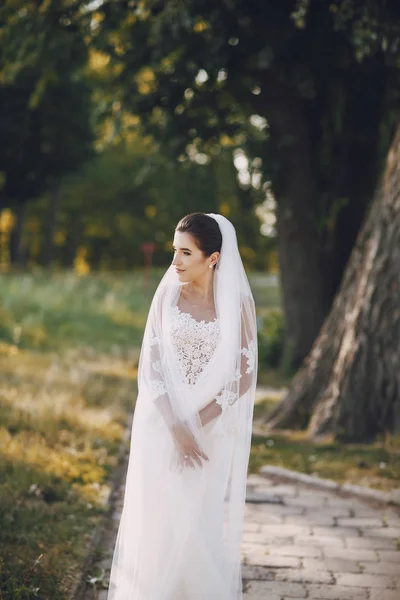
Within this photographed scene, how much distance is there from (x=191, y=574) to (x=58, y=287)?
18437mm

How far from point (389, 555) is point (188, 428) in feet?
7.29

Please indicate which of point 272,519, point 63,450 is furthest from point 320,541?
point 63,450

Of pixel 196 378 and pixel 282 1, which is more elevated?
pixel 282 1

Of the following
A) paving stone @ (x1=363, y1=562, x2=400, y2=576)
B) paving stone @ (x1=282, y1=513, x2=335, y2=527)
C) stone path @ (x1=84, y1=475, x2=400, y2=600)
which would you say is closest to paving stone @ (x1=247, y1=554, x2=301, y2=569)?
stone path @ (x1=84, y1=475, x2=400, y2=600)

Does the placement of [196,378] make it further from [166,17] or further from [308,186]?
[308,186]

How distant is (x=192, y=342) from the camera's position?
4.16m

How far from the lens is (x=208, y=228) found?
13.8 ft

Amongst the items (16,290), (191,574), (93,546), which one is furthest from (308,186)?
(16,290)

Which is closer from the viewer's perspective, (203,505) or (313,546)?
(203,505)

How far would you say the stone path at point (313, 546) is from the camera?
4902 mm

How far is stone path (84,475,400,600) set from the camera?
4.90m

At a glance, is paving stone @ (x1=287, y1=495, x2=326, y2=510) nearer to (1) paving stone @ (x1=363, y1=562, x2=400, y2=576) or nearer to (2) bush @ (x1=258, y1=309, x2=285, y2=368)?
(1) paving stone @ (x1=363, y1=562, x2=400, y2=576)

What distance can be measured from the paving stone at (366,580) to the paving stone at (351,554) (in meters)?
0.31

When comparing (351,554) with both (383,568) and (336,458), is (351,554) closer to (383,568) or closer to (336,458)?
(383,568)
